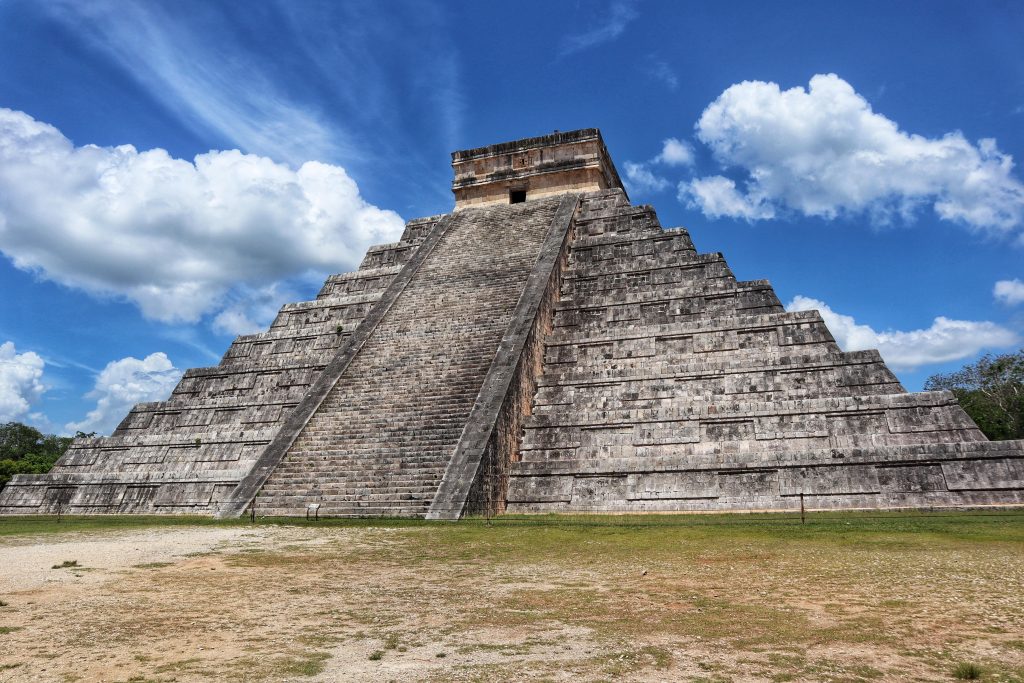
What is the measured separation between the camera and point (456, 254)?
20531 mm

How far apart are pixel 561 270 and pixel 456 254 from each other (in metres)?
3.51

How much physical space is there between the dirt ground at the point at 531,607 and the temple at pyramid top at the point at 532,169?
50.6 feet

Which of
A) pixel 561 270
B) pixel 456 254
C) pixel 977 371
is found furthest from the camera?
pixel 977 371

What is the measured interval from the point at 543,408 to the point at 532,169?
10.9m

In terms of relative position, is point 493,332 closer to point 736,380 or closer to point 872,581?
point 736,380

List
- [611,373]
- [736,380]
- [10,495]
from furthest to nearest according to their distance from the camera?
[10,495], [611,373], [736,380]

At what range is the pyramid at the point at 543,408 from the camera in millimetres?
12219

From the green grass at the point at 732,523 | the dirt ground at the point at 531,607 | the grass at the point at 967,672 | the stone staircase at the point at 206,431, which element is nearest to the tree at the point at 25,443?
the stone staircase at the point at 206,431

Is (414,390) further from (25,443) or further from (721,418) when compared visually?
(25,443)

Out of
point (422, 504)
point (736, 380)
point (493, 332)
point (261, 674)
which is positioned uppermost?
point (493, 332)

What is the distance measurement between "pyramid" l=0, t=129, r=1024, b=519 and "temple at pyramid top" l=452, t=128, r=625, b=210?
193 centimetres

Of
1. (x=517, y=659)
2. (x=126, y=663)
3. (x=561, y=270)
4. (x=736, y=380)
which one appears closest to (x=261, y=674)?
(x=126, y=663)

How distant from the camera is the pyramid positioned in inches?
481

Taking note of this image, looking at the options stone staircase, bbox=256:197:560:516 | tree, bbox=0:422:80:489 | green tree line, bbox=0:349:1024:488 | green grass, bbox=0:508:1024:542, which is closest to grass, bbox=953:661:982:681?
green grass, bbox=0:508:1024:542
